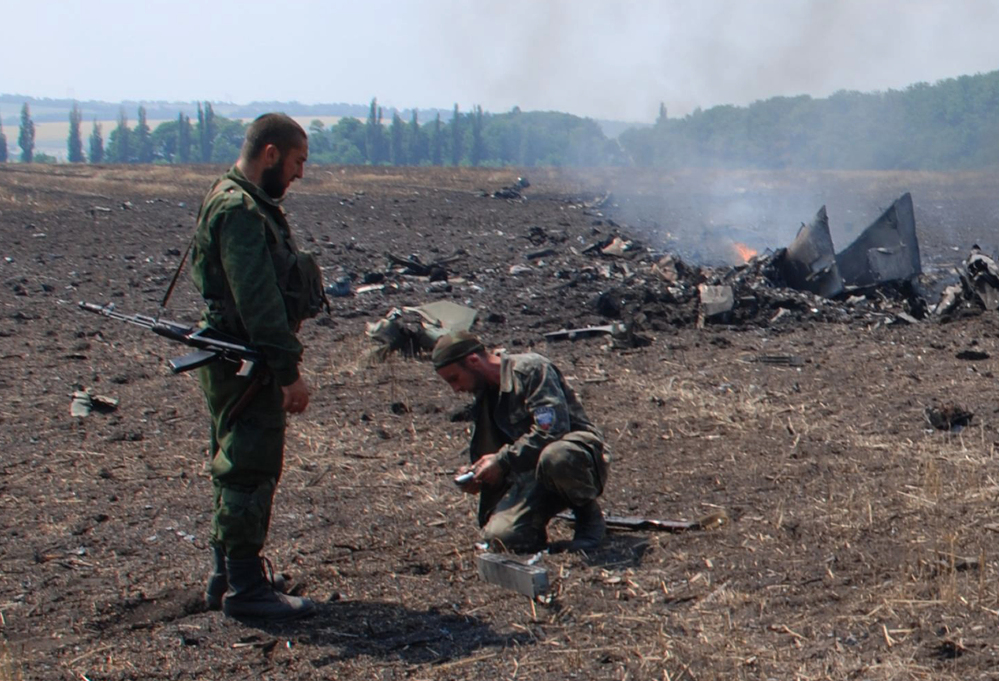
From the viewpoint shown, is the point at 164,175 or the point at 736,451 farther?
the point at 164,175

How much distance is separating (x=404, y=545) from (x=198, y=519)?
1.12 meters

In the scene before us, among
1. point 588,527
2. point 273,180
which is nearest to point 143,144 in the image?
point 588,527

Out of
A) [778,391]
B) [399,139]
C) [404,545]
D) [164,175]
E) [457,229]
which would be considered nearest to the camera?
[404,545]

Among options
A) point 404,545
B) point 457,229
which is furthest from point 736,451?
point 457,229

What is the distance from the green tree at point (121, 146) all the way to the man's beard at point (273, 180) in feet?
245

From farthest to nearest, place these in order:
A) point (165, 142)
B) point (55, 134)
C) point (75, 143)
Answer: point (55, 134), point (165, 142), point (75, 143)

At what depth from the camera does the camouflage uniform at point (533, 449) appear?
5086mm

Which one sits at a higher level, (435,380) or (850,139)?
(850,139)

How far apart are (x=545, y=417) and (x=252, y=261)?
1551mm

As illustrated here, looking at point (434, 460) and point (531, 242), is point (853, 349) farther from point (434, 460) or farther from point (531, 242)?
point (531, 242)

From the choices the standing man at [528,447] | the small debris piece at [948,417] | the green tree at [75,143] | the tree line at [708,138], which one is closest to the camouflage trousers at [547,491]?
the standing man at [528,447]

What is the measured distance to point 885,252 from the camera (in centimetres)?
1357

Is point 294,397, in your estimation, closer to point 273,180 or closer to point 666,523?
point 273,180

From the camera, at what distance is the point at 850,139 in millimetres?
42500
